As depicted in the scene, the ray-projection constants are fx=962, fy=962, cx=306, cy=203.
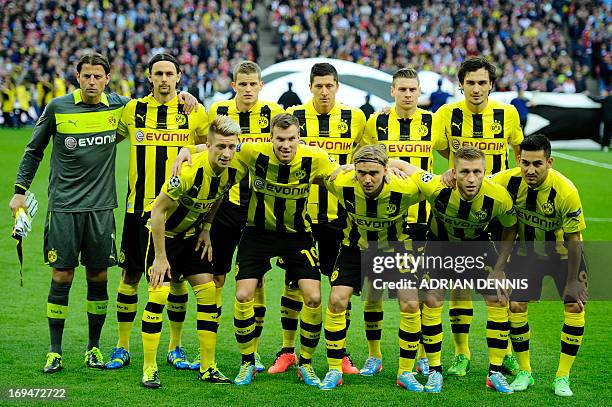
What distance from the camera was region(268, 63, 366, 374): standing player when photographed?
24.6 ft

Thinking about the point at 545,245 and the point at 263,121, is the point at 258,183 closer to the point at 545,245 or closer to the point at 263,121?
the point at 263,121

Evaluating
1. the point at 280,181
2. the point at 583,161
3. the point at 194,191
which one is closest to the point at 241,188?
the point at 280,181

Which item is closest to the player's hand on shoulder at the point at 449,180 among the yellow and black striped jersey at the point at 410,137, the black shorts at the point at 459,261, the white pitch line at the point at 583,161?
the black shorts at the point at 459,261

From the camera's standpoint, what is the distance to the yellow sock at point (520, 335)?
22.8 ft

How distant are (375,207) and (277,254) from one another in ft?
2.72

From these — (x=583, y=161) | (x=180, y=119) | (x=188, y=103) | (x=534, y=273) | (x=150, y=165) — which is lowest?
(x=583, y=161)

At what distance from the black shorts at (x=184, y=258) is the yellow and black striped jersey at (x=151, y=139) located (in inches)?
18.9

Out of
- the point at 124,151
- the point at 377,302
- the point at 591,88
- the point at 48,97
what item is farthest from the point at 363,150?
the point at 591,88

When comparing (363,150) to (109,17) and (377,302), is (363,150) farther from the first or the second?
(109,17)

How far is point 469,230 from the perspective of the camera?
699 cm

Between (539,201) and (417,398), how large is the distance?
64.8 inches

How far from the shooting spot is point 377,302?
23.9ft

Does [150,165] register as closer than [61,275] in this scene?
No

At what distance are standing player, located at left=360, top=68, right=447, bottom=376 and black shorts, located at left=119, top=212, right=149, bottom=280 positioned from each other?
1757mm
